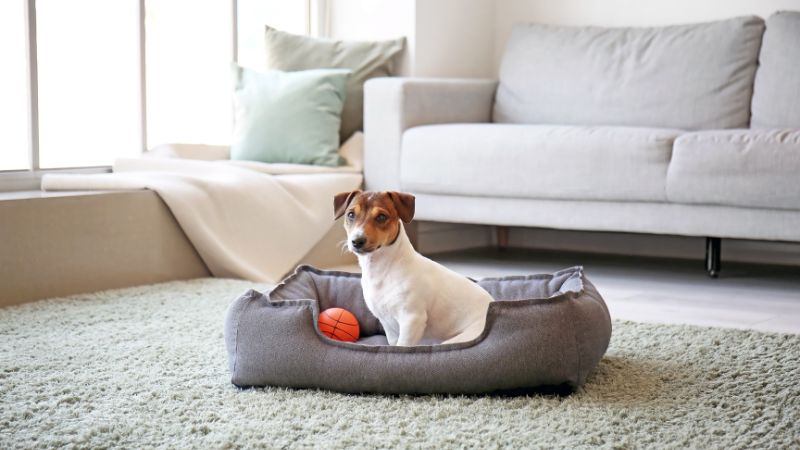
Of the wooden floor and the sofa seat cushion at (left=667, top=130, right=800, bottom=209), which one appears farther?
the sofa seat cushion at (left=667, top=130, right=800, bottom=209)

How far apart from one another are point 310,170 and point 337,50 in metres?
0.74

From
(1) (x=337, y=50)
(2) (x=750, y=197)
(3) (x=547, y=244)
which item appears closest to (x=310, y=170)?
(1) (x=337, y=50)

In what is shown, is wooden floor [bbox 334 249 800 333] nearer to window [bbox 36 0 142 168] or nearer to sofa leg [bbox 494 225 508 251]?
sofa leg [bbox 494 225 508 251]

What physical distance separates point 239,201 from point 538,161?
3.57 ft

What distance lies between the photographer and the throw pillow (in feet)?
14.7

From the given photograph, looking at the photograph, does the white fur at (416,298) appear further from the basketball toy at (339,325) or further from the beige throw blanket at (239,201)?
the beige throw blanket at (239,201)

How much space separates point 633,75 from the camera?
4.21 m

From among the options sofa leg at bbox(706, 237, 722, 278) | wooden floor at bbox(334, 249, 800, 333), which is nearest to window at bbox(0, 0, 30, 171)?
wooden floor at bbox(334, 249, 800, 333)

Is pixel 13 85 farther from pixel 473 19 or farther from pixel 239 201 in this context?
→ pixel 473 19

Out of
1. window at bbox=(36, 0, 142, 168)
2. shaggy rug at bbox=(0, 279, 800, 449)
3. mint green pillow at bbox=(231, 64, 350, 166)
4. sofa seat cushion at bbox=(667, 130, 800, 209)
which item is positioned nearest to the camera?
shaggy rug at bbox=(0, 279, 800, 449)

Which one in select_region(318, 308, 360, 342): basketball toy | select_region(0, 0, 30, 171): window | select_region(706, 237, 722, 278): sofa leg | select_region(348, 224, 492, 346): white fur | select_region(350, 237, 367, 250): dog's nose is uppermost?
select_region(0, 0, 30, 171): window

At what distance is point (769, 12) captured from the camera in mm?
4320

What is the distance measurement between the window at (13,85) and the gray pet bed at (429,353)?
76.0 inches

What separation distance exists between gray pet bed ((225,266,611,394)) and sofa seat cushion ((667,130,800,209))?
1.47m
